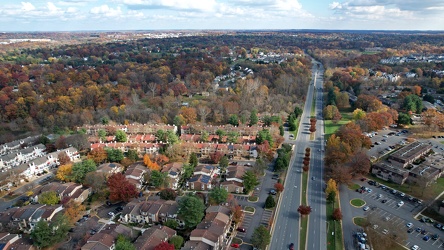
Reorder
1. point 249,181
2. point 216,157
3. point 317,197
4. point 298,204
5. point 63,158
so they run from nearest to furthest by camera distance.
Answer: point 298,204 < point 317,197 < point 249,181 < point 63,158 < point 216,157

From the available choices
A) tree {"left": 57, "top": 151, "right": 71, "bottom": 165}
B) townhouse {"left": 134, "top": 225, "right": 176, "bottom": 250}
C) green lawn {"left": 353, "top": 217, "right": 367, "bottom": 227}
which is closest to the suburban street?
green lawn {"left": 353, "top": 217, "right": 367, "bottom": 227}

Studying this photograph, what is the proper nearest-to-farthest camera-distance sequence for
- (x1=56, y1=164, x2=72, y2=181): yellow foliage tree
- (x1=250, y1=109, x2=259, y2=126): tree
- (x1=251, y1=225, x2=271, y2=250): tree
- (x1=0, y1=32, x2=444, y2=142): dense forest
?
1. (x1=251, y1=225, x2=271, y2=250): tree
2. (x1=56, y1=164, x2=72, y2=181): yellow foliage tree
3. (x1=250, y1=109, x2=259, y2=126): tree
4. (x1=0, y1=32, x2=444, y2=142): dense forest

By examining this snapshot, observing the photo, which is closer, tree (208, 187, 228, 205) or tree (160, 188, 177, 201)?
tree (208, 187, 228, 205)

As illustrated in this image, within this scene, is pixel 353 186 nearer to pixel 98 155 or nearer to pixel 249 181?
pixel 249 181

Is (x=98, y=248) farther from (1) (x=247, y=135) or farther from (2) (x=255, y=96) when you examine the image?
(2) (x=255, y=96)

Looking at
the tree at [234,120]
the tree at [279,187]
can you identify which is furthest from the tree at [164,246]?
the tree at [234,120]

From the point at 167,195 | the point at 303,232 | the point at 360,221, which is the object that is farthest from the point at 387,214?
the point at 167,195

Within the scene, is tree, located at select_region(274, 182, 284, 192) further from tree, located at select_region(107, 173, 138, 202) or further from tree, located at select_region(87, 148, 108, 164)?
tree, located at select_region(87, 148, 108, 164)
